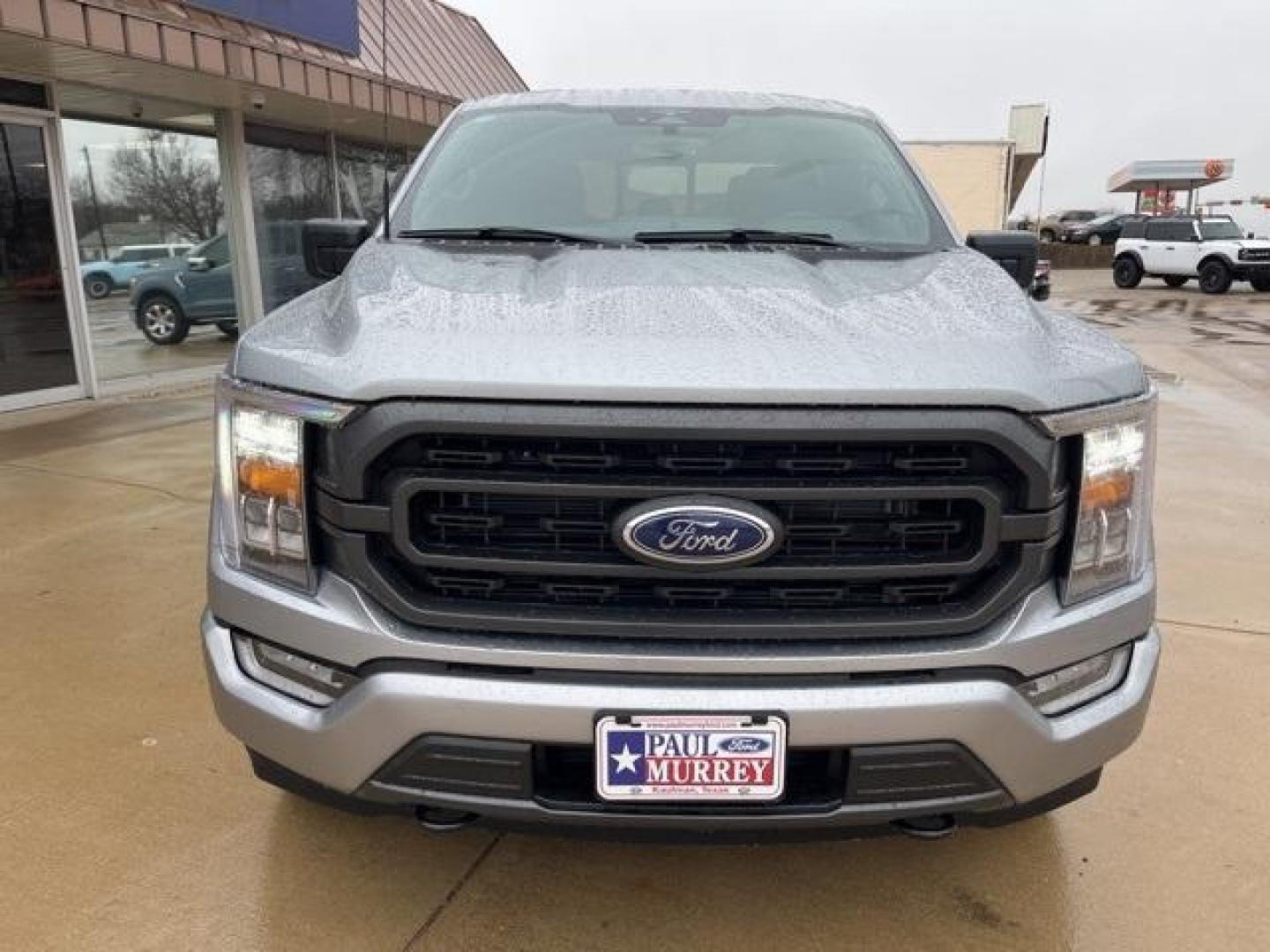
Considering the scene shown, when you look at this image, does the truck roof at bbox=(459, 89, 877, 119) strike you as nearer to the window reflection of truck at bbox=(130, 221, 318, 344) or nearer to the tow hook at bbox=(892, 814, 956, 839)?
the tow hook at bbox=(892, 814, 956, 839)

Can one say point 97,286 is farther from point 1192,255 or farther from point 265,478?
point 1192,255

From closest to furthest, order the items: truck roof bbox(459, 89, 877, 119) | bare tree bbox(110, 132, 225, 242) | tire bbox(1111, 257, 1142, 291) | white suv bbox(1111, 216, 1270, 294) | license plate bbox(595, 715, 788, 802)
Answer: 1. license plate bbox(595, 715, 788, 802)
2. truck roof bbox(459, 89, 877, 119)
3. bare tree bbox(110, 132, 225, 242)
4. white suv bbox(1111, 216, 1270, 294)
5. tire bbox(1111, 257, 1142, 291)

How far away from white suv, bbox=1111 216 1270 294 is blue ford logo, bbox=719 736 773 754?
1095 inches

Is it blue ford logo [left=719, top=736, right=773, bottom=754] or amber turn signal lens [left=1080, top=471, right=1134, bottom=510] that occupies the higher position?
amber turn signal lens [left=1080, top=471, right=1134, bottom=510]

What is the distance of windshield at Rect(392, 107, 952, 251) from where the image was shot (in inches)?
114

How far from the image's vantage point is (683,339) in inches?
72.7

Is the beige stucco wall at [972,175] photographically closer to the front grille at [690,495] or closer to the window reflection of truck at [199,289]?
the window reflection of truck at [199,289]

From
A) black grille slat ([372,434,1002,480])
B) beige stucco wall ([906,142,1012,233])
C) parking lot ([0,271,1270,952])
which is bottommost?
parking lot ([0,271,1270,952])

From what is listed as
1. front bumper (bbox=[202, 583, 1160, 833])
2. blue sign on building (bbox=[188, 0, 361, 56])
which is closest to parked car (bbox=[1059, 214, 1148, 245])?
blue sign on building (bbox=[188, 0, 361, 56])

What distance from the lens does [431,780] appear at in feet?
5.93

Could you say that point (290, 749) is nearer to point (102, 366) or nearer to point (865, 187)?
point (865, 187)

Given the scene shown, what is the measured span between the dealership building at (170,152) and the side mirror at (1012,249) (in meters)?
4.88

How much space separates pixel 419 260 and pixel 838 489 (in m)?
1.26

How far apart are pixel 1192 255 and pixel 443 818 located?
94.7 feet
